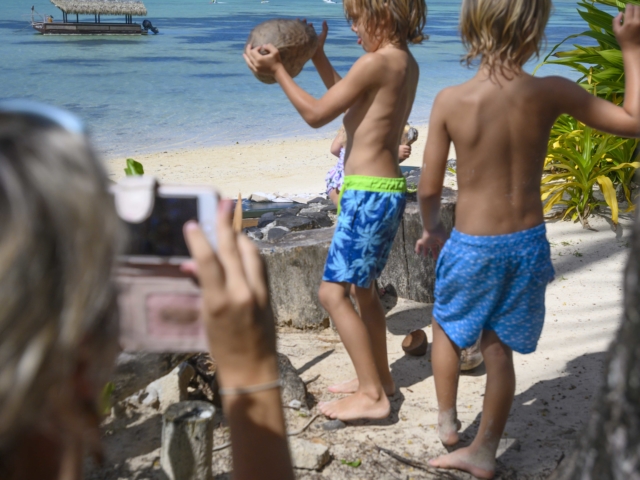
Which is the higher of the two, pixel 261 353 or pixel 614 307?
pixel 261 353

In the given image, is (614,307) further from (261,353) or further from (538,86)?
(261,353)

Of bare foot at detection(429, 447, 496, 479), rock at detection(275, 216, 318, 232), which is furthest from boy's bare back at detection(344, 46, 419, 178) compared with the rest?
rock at detection(275, 216, 318, 232)

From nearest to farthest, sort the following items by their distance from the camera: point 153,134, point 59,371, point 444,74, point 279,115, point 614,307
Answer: point 59,371
point 614,307
point 153,134
point 279,115
point 444,74

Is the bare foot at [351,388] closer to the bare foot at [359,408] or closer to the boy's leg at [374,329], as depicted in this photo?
the boy's leg at [374,329]

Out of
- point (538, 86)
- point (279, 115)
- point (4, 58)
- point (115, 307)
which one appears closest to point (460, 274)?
point (538, 86)

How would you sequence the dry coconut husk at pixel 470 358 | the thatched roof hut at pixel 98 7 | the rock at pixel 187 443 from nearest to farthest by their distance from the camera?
the rock at pixel 187 443 < the dry coconut husk at pixel 470 358 < the thatched roof hut at pixel 98 7

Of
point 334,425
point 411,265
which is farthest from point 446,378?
point 411,265

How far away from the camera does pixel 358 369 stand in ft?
10.5

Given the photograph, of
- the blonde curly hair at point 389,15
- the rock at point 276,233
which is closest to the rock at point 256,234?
the rock at point 276,233

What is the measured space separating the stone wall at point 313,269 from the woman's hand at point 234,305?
320 centimetres

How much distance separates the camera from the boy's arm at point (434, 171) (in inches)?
106

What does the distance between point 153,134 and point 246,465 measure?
1548 cm

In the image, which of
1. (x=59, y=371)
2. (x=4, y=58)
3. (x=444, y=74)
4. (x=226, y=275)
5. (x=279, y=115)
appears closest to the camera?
(x=59, y=371)

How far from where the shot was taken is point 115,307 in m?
0.75
